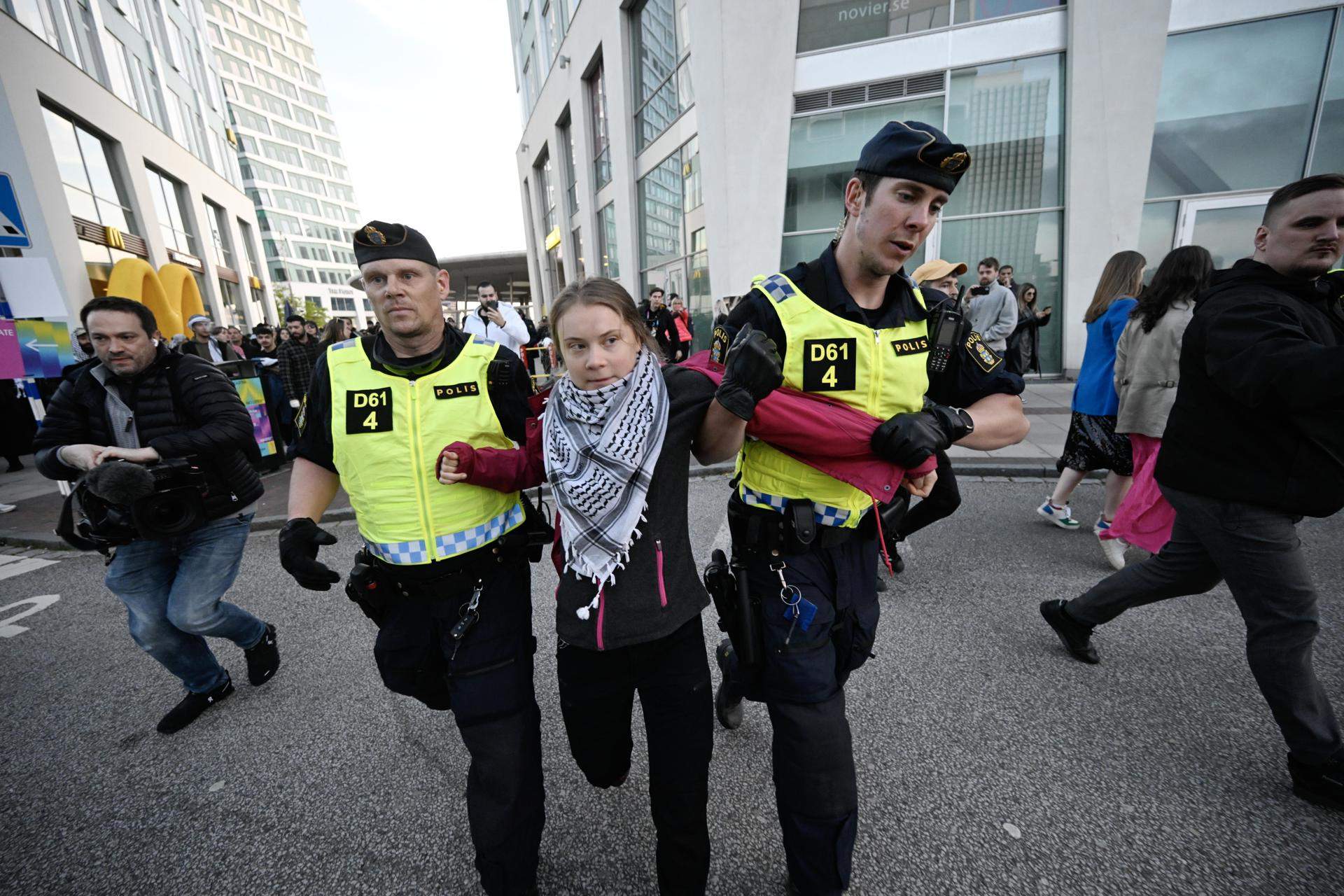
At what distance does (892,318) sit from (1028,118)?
430 inches

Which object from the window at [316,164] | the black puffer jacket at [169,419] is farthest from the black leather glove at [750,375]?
the window at [316,164]

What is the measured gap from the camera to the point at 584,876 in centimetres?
179

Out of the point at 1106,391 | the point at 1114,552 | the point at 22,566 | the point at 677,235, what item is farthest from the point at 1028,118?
the point at 22,566

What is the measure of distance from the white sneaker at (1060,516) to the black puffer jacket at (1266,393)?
99.1 inches

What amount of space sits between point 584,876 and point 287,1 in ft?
314

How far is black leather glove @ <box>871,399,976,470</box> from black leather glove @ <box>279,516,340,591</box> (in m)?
1.63

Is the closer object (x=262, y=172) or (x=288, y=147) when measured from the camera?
(x=262, y=172)

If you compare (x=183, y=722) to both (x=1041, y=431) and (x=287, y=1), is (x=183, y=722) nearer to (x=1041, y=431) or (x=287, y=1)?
(x=1041, y=431)

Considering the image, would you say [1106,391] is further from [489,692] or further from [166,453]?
[166,453]

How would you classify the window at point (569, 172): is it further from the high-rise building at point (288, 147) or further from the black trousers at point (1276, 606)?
the high-rise building at point (288, 147)

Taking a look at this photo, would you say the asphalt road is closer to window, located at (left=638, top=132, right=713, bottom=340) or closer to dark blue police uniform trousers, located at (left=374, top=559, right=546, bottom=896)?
dark blue police uniform trousers, located at (left=374, top=559, right=546, bottom=896)

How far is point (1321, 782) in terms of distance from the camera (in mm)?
1833

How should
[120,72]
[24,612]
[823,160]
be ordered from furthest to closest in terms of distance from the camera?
[120,72]
[823,160]
[24,612]

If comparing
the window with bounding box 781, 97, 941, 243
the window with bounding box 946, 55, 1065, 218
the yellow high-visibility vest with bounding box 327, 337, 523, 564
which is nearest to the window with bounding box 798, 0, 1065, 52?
the window with bounding box 946, 55, 1065, 218
